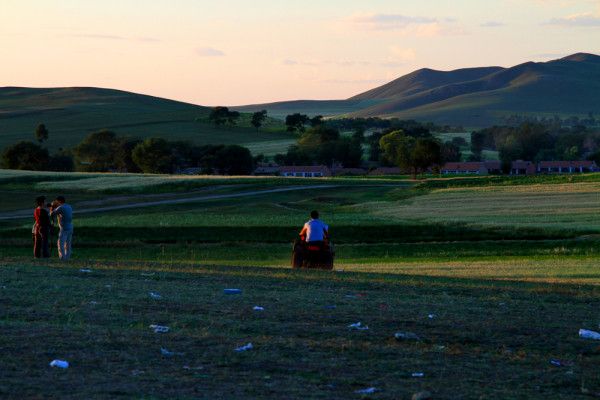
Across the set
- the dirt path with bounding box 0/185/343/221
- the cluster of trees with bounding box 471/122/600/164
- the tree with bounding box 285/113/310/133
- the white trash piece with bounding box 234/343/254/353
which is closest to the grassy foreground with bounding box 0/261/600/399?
the white trash piece with bounding box 234/343/254/353

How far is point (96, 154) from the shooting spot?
460 feet

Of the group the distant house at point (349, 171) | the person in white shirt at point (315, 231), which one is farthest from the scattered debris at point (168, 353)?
the distant house at point (349, 171)

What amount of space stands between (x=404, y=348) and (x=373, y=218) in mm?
41377

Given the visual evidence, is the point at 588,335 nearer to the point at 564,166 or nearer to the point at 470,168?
the point at 470,168

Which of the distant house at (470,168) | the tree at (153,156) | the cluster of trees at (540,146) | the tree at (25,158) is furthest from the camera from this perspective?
the cluster of trees at (540,146)

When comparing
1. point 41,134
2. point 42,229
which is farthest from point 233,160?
point 42,229

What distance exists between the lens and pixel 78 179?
9062cm

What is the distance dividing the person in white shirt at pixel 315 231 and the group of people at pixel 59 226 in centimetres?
680

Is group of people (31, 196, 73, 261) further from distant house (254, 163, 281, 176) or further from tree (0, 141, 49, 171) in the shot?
distant house (254, 163, 281, 176)

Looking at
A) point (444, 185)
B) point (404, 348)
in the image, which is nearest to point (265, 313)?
point (404, 348)

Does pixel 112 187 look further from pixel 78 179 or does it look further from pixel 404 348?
pixel 404 348

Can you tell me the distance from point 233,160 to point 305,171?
12.6 m

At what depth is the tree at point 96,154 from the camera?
456 ft

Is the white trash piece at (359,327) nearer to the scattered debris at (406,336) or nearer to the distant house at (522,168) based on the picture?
the scattered debris at (406,336)
